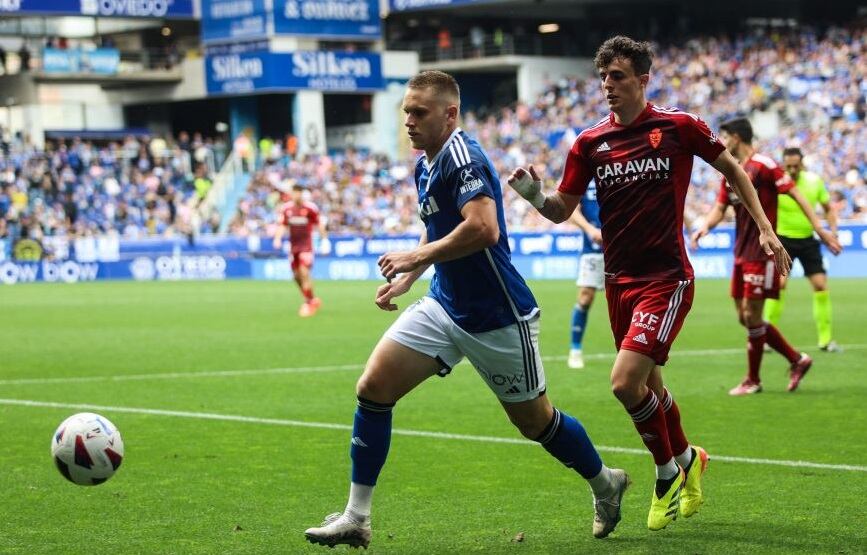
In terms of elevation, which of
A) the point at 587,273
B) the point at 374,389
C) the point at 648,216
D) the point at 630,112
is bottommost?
the point at 587,273

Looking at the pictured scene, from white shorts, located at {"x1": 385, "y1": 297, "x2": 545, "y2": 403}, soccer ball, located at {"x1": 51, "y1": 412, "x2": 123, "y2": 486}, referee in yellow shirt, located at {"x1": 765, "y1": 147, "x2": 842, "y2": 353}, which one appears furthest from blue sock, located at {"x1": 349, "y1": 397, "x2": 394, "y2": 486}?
referee in yellow shirt, located at {"x1": 765, "y1": 147, "x2": 842, "y2": 353}

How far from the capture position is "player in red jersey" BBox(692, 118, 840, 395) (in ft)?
36.7

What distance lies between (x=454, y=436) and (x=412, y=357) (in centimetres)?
358

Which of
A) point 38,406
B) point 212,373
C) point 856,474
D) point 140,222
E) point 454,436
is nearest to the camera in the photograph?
point 856,474

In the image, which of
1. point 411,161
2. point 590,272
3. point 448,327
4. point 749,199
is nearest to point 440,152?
point 448,327

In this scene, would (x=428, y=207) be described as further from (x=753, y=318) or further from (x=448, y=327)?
(x=753, y=318)

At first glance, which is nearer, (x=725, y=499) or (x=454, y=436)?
(x=725, y=499)

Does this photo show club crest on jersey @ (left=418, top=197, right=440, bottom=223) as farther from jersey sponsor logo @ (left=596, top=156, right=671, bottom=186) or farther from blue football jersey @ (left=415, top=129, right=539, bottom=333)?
jersey sponsor logo @ (left=596, top=156, right=671, bottom=186)

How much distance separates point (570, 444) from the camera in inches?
259

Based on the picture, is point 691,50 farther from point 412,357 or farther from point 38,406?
point 412,357

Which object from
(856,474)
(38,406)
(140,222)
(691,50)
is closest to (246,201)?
(140,222)

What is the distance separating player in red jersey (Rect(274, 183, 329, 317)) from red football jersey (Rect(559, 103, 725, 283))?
16504 mm

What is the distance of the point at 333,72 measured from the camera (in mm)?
56969

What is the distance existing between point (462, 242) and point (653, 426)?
5.15ft
